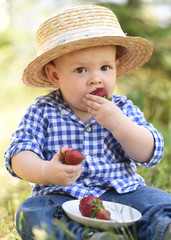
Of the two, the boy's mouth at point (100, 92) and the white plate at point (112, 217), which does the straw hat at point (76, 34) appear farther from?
the white plate at point (112, 217)

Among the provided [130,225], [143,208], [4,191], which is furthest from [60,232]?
[4,191]

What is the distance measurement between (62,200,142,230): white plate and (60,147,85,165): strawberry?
0.23m

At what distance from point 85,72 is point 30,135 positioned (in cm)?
47

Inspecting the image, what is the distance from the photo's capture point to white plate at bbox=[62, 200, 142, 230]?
1.52 meters

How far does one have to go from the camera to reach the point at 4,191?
3012mm

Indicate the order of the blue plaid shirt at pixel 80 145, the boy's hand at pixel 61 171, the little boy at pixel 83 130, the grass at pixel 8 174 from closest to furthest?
1. the boy's hand at pixel 61 171
2. the little boy at pixel 83 130
3. the blue plaid shirt at pixel 80 145
4. the grass at pixel 8 174

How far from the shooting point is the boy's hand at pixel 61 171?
5.34ft

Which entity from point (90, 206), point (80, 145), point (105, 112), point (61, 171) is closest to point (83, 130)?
point (80, 145)

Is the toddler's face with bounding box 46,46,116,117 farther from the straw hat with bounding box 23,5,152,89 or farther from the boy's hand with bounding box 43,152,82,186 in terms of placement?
the boy's hand with bounding box 43,152,82,186

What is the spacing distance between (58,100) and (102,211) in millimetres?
885

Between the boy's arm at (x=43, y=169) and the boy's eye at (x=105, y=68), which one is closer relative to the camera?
the boy's arm at (x=43, y=169)

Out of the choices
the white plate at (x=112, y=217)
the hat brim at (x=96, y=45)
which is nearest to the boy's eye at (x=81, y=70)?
the hat brim at (x=96, y=45)

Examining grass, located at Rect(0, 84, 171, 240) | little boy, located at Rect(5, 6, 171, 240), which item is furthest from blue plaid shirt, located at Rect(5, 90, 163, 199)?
grass, located at Rect(0, 84, 171, 240)

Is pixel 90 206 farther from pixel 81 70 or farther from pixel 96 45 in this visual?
pixel 96 45
